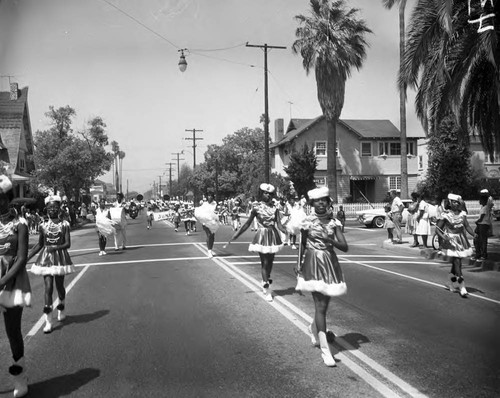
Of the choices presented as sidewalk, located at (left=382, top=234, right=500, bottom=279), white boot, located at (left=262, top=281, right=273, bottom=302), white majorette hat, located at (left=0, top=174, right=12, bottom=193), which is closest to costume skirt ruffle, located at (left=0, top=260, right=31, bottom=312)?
white majorette hat, located at (left=0, top=174, right=12, bottom=193)

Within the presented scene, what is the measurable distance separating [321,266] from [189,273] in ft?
21.9

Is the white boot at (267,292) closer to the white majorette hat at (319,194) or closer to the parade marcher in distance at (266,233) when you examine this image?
the parade marcher in distance at (266,233)

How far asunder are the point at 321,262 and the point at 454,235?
5045 mm

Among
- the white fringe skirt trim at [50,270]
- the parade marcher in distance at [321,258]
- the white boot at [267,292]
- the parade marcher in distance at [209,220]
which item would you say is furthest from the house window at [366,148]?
the parade marcher in distance at [321,258]

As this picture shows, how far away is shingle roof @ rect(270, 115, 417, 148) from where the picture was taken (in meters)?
44.2

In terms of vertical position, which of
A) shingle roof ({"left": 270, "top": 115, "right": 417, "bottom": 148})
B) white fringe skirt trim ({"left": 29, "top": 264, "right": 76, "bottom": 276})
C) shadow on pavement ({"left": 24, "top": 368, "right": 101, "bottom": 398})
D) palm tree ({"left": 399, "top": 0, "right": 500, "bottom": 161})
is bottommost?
shadow on pavement ({"left": 24, "top": 368, "right": 101, "bottom": 398})

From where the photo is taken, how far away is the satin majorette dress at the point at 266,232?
873 centimetres

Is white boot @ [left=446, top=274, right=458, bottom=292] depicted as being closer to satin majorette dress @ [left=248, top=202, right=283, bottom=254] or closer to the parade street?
the parade street

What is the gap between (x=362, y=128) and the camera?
4650cm

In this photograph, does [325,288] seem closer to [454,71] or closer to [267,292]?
[267,292]

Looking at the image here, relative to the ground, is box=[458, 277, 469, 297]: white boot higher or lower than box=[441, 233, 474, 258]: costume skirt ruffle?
lower

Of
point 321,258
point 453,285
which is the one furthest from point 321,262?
point 453,285

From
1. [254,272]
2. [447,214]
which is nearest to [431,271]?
[447,214]

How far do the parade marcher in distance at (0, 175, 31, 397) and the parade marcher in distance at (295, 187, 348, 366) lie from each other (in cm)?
282
